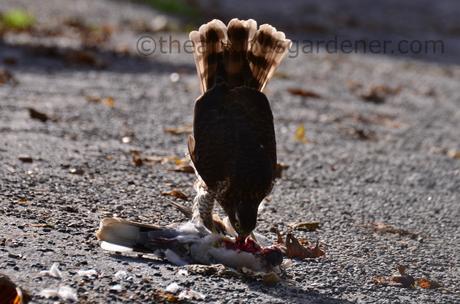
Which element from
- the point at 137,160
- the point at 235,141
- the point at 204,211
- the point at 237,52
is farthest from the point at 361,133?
the point at 235,141

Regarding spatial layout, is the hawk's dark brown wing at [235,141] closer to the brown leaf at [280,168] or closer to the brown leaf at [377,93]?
the brown leaf at [280,168]

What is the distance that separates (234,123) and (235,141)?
144mm

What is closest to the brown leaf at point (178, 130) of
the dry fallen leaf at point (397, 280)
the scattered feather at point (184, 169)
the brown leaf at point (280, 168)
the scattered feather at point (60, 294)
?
the brown leaf at point (280, 168)

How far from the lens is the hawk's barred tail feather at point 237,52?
5746mm

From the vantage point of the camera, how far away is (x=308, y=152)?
8.38 m

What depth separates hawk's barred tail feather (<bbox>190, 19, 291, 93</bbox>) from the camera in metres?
5.75

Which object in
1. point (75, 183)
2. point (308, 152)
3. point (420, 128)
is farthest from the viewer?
point (420, 128)

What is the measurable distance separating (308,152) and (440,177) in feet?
3.75

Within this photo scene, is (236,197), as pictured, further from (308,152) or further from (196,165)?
(308,152)

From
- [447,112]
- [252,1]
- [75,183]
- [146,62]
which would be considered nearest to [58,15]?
[146,62]

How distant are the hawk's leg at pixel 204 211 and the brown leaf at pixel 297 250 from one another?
43cm

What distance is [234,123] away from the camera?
5379 mm

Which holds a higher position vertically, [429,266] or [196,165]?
[196,165]

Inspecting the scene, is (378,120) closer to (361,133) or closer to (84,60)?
(361,133)
